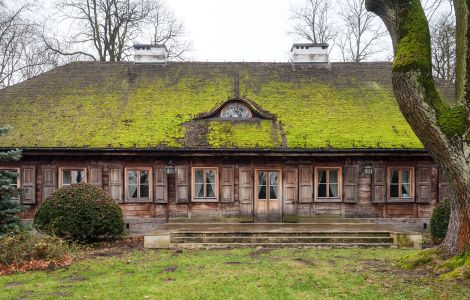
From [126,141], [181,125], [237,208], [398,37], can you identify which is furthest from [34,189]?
[398,37]

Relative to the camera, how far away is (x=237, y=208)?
51.5ft

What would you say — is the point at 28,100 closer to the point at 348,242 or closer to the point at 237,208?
the point at 237,208

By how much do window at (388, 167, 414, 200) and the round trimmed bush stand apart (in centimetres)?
950

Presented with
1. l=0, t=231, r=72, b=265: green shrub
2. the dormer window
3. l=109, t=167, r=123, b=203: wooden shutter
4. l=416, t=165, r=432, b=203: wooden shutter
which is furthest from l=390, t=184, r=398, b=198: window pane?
l=0, t=231, r=72, b=265: green shrub

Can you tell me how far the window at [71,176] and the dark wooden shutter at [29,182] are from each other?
0.91m

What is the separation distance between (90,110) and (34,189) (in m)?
3.77

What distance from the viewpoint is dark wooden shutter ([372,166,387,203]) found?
15.6 meters

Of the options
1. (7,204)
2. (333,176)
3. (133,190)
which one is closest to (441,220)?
(333,176)

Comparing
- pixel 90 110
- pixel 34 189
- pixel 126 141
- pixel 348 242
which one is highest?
pixel 90 110

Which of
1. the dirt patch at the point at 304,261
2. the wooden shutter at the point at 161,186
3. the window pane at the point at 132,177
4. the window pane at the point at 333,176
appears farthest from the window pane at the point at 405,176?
the window pane at the point at 132,177

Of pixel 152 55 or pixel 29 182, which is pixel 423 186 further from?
pixel 29 182

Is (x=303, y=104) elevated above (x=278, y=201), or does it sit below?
above

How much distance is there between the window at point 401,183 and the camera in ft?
51.8

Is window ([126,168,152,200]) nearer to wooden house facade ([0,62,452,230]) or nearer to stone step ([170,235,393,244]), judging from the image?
wooden house facade ([0,62,452,230])
